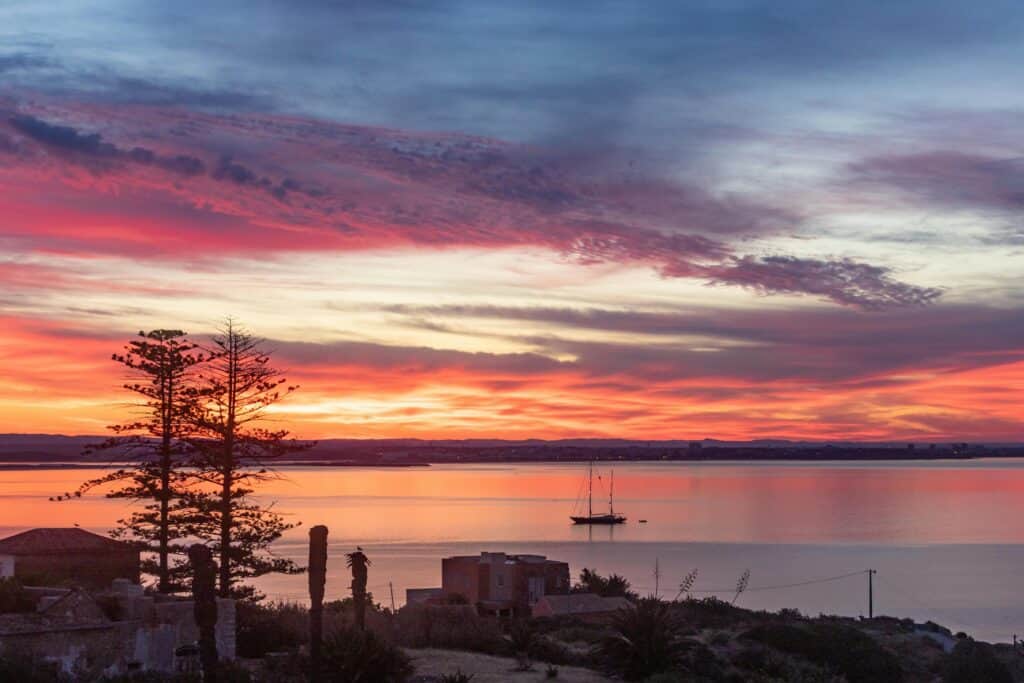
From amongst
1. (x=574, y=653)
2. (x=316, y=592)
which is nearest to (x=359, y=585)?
(x=316, y=592)

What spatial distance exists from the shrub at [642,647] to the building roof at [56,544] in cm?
2838

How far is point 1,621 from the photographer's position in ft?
72.1

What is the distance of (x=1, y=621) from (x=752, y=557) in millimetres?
95935

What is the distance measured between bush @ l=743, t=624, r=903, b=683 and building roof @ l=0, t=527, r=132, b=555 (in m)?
25.6

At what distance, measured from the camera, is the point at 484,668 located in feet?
80.6

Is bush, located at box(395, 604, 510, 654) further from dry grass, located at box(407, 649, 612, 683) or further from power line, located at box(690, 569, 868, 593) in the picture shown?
power line, located at box(690, 569, 868, 593)

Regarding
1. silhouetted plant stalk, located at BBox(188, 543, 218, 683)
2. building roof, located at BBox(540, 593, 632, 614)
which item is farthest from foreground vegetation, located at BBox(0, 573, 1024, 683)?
building roof, located at BBox(540, 593, 632, 614)

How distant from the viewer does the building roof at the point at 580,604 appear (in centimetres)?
4650

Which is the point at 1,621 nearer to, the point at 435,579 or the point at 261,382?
the point at 261,382

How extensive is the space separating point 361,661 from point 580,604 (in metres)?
28.8

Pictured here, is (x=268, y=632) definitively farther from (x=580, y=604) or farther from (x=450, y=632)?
(x=580, y=604)

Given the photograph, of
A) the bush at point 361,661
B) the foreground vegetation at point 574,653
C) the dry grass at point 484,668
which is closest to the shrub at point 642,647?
the foreground vegetation at point 574,653

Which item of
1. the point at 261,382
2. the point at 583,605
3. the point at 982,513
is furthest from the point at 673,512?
the point at 261,382

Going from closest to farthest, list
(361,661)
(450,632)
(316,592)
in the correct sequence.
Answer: (361,661)
(316,592)
(450,632)
